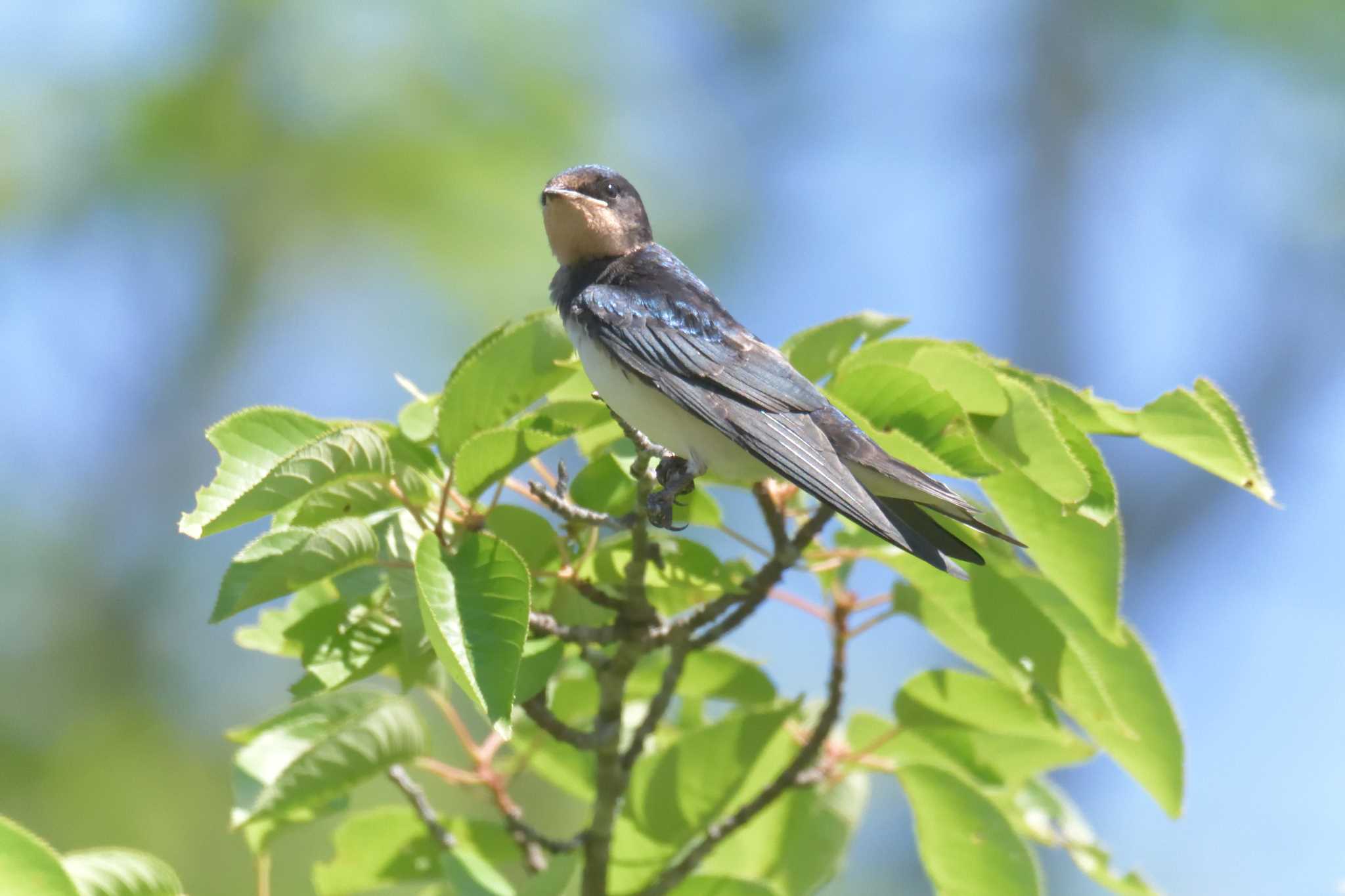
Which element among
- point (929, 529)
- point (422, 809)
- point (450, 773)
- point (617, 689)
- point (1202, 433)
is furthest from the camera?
point (450, 773)

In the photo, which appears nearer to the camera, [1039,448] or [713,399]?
[1039,448]

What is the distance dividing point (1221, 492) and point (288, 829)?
8.63 m

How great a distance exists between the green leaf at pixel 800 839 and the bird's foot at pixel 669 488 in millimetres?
686

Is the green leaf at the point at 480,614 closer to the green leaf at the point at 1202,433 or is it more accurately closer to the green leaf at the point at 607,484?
the green leaf at the point at 607,484

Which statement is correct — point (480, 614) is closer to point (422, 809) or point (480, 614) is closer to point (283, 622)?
point (283, 622)

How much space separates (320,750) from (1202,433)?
4.86ft

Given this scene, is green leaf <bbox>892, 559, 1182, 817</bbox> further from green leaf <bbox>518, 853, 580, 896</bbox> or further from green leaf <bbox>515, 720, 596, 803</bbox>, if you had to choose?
green leaf <bbox>515, 720, 596, 803</bbox>

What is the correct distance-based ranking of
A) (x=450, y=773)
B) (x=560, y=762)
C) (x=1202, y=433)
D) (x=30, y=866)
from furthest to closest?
(x=560, y=762), (x=450, y=773), (x=1202, y=433), (x=30, y=866)

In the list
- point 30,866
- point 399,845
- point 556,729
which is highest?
point 556,729

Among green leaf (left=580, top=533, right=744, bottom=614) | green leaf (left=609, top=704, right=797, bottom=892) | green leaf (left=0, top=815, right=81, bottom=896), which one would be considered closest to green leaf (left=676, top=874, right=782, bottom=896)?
green leaf (left=609, top=704, right=797, bottom=892)

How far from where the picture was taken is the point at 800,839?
2498 mm

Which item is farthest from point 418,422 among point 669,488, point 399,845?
point 399,845

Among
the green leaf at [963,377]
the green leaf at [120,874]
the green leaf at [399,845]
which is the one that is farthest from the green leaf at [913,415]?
the green leaf at [120,874]

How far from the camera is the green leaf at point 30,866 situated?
1.56 meters
